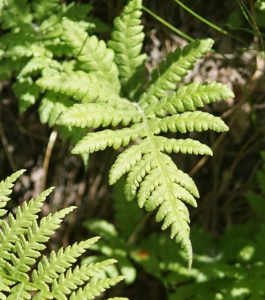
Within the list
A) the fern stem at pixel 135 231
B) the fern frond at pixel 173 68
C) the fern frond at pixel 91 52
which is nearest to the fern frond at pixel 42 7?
the fern frond at pixel 91 52

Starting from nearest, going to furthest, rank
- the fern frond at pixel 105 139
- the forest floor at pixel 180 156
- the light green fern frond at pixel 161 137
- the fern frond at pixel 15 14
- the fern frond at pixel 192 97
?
the light green fern frond at pixel 161 137, the fern frond at pixel 105 139, the fern frond at pixel 192 97, the fern frond at pixel 15 14, the forest floor at pixel 180 156

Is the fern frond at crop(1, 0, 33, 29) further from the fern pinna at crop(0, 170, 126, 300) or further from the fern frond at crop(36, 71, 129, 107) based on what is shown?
the fern pinna at crop(0, 170, 126, 300)

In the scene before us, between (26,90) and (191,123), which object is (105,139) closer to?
(191,123)

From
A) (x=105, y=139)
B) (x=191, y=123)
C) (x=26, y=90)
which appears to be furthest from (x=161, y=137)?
(x=26, y=90)

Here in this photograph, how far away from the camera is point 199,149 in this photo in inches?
74.7

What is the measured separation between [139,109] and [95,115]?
0.30 m

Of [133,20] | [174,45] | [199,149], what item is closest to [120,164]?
[199,149]

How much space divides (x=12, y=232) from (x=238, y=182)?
6.09ft

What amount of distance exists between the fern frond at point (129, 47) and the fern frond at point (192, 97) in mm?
261

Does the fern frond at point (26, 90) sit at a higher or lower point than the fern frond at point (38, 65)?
lower

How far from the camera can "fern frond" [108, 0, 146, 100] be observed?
7.22 ft

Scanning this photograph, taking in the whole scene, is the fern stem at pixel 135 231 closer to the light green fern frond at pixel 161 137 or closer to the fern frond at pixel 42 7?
the light green fern frond at pixel 161 137

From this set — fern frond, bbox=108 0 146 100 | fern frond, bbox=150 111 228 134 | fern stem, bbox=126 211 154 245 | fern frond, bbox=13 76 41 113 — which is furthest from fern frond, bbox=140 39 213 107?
fern stem, bbox=126 211 154 245

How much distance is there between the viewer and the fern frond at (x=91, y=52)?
2.20 metres
